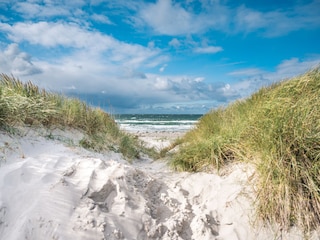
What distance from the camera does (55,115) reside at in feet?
16.1

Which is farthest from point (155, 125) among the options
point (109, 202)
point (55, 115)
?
point (109, 202)

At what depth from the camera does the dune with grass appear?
91.0 inches

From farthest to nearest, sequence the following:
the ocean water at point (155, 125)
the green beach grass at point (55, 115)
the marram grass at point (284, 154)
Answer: the ocean water at point (155, 125), the green beach grass at point (55, 115), the marram grass at point (284, 154)

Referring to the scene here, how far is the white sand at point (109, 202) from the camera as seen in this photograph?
2.21 m

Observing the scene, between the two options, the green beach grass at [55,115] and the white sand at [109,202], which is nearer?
the white sand at [109,202]

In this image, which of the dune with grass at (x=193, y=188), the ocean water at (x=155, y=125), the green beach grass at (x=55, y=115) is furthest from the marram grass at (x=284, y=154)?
the ocean water at (x=155, y=125)

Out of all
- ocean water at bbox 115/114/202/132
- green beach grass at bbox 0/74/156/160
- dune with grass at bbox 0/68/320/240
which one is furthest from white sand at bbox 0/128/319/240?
ocean water at bbox 115/114/202/132

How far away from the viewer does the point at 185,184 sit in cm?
338

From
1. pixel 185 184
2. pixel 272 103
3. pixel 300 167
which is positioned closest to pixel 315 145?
pixel 300 167

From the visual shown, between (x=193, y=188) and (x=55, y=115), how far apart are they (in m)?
3.03

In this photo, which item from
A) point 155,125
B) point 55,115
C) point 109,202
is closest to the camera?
point 109,202

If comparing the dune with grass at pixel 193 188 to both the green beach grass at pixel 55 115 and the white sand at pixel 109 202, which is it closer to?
the white sand at pixel 109 202

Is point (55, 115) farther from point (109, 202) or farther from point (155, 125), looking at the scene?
point (155, 125)

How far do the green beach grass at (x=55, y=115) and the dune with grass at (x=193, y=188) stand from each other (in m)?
0.21
